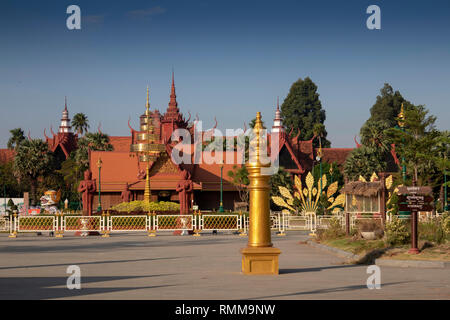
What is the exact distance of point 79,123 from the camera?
8969 cm

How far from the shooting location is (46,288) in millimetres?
11523

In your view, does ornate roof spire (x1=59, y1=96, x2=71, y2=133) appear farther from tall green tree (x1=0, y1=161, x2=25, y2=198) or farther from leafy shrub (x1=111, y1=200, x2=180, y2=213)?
leafy shrub (x1=111, y1=200, x2=180, y2=213)

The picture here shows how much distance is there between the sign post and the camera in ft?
53.5

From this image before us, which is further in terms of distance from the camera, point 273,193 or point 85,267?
point 273,193

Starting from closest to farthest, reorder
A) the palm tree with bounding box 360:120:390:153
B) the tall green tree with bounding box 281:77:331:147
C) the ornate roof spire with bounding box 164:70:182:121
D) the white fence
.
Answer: the white fence, the palm tree with bounding box 360:120:390:153, the ornate roof spire with bounding box 164:70:182:121, the tall green tree with bounding box 281:77:331:147

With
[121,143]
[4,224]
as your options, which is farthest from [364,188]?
[121,143]

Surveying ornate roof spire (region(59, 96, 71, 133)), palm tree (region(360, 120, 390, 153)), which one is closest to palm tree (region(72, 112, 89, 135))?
ornate roof spire (region(59, 96, 71, 133))

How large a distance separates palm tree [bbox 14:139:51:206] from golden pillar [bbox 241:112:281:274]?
188ft

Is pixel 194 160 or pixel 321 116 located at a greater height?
pixel 321 116

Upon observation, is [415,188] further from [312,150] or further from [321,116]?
[321,116]

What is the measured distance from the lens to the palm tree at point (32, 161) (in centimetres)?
6800

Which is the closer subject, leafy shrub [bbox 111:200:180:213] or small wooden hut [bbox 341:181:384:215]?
small wooden hut [bbox 341:181:384:215]
